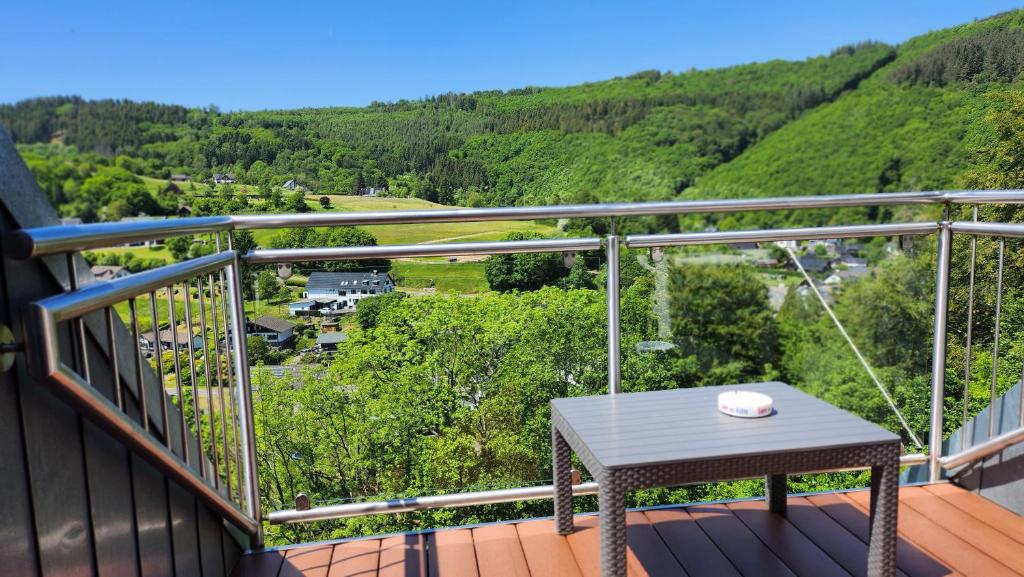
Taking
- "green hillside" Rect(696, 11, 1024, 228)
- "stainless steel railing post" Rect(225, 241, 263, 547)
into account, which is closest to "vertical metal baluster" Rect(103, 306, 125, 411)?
"stainless steel railing post" Rect(225, 241, 263, 547)

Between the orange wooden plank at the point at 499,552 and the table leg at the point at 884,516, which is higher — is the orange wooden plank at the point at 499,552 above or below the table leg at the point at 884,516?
below

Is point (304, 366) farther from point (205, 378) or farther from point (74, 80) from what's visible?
point (74, 80)

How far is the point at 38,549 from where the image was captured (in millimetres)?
1198

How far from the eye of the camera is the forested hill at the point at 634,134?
3.33m

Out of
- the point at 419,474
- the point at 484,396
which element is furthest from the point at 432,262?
the point at 419,474

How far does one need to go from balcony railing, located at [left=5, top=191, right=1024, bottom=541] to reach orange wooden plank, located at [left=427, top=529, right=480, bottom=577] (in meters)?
0.14

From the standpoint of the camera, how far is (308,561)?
236 centimetres

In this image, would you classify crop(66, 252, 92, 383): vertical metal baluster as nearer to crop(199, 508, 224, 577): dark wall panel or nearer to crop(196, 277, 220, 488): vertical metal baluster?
crop(196, 277, 220, 488): vertical metal baluster

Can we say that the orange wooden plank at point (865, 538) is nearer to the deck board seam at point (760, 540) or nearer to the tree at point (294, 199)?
the deck board seam at point (760, 540)

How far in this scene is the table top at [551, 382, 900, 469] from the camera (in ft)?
6.04

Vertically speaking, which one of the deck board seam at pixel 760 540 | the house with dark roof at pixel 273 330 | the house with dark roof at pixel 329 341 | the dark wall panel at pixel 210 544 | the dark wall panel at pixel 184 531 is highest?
the house with dark roof at pixel 273 330

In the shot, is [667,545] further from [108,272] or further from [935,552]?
[108,272]

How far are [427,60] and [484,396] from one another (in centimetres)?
2758

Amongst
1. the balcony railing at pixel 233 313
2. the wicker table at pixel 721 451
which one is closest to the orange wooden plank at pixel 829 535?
the wicker table at pixel 721 451
